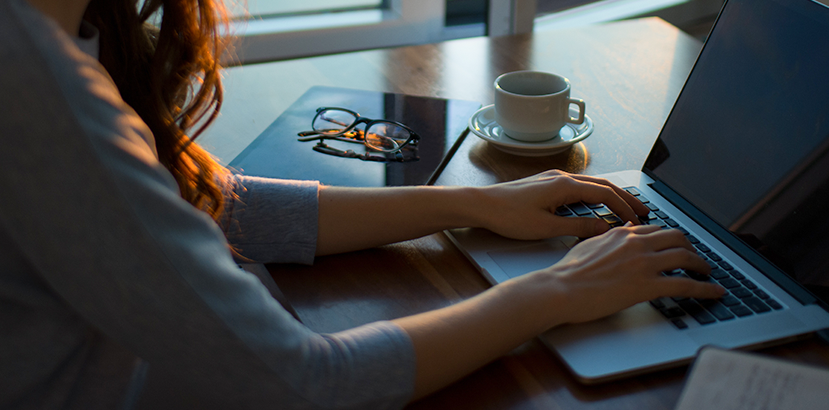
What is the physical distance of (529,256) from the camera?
27.3 inches

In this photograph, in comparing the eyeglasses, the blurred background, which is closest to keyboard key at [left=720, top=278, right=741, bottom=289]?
the eyeglasses

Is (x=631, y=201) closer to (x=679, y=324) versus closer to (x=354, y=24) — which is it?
(x=679, y=324)

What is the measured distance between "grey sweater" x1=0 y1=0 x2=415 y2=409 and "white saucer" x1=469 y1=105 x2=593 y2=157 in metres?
0.48

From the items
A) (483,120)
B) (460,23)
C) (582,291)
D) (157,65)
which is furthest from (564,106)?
(460,23)

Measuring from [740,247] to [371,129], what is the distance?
1.90 ft

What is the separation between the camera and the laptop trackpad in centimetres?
67

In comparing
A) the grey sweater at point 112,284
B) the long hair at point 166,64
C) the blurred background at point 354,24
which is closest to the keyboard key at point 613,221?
the grey sweater at point 112,284

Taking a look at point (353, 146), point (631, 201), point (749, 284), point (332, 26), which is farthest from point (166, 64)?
point (332, 26)

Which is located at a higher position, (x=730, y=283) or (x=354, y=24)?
(x=730, y=283)

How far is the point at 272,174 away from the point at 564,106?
0.46m

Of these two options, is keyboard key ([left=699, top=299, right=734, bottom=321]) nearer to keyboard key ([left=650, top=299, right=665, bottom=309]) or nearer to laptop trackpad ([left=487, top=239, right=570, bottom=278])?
keyboard key ([left=650, top=299, right=665, bottom=309])

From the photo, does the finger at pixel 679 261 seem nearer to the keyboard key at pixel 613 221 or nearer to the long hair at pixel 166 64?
the keyboard key at pixel 613 221

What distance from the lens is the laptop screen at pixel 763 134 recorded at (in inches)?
23.9

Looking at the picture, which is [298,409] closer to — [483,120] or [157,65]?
[157,65]
